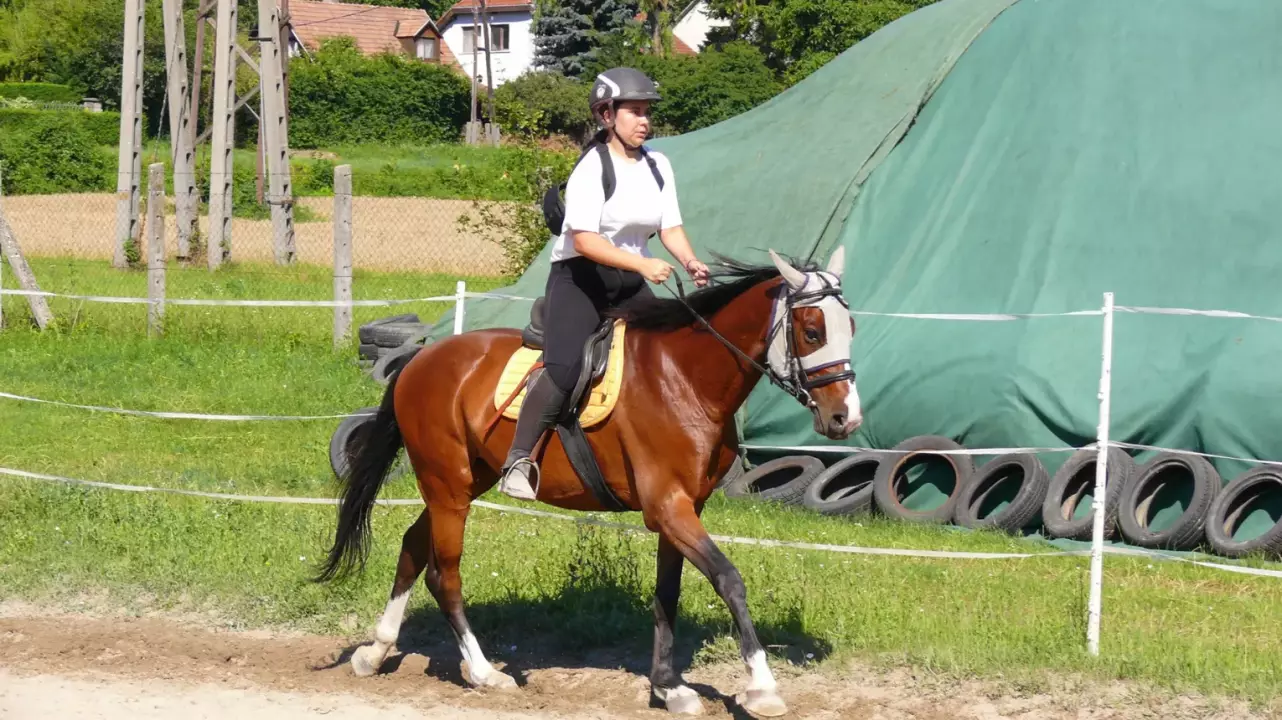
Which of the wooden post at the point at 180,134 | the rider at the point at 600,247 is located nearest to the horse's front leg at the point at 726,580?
the rider at the point at 600,247

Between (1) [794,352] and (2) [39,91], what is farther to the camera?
(2) [39,91]

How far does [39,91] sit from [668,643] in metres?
58.1

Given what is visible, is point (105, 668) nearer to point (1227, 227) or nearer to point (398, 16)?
point (1227, 227)

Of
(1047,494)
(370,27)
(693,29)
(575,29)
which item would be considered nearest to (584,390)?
(1047,494)

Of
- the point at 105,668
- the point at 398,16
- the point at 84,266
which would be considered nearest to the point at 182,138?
the point at 84,266

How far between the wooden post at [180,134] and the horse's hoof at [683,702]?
17.5 meters

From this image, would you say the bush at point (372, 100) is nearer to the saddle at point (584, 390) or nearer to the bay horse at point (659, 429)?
the bay horse at point (659, 429)

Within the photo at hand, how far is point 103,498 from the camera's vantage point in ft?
32.4

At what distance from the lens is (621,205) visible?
19.8 feet

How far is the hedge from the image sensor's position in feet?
141

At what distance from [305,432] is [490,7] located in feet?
248

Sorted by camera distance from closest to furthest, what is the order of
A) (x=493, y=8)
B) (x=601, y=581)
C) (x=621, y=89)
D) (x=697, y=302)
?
(x=621, y=89) → (x=697, y=302) → (x=601, y=581) → (x=493, y=8)

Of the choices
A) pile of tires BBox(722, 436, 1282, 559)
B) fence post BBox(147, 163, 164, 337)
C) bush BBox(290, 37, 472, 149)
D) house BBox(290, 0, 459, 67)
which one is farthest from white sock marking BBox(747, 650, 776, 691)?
house BBox(290, 0, 459, 67)

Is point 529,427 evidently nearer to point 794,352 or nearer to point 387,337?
point 794,352
